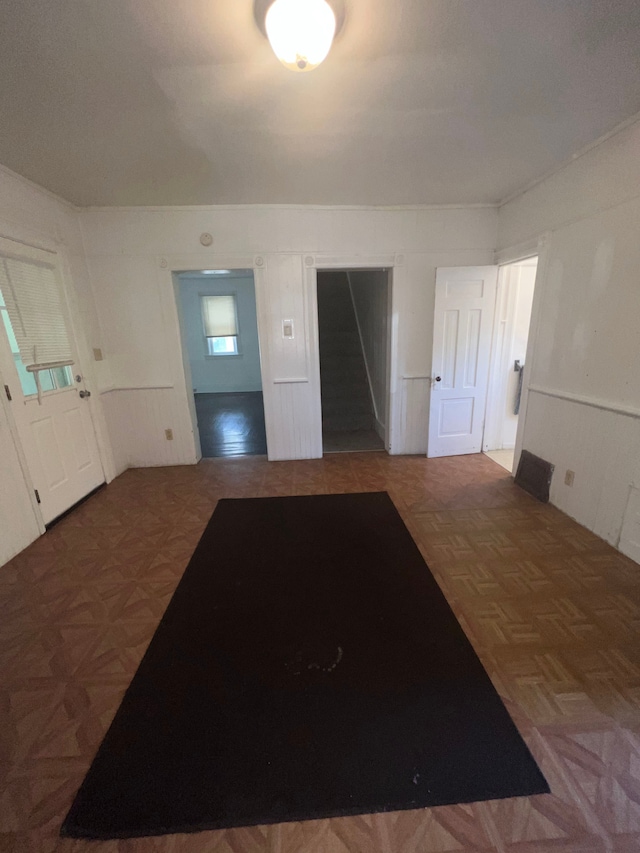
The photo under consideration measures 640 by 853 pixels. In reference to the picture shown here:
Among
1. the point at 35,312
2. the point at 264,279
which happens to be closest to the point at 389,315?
the point at 264,279

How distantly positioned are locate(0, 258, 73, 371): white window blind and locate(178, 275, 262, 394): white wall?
4.82 m

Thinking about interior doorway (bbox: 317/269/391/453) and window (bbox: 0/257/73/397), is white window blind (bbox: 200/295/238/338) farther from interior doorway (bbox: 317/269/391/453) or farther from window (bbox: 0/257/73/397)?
window (bbox: 0/257/73/397)

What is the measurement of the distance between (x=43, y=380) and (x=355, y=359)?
4522mm

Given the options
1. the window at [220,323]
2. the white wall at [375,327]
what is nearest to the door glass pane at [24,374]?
the white wall at [375,327]

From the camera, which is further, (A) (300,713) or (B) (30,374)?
(B) (30,374)

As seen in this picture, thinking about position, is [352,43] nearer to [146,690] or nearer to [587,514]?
[146,690]

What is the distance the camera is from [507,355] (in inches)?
160

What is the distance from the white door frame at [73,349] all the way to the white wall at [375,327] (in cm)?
321

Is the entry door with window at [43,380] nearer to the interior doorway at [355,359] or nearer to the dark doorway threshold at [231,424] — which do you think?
the dark doorway threshold at [231,424]

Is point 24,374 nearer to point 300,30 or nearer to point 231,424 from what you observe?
point 300,30

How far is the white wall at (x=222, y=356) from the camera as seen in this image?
25.5 feet

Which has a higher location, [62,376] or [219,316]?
[219,316]

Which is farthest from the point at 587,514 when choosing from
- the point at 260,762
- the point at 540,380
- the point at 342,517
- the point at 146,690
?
the point at 146,690

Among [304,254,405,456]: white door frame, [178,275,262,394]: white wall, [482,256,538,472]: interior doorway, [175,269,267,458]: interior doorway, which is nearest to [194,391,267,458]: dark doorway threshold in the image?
[175,269,267,458]: interior doorway
